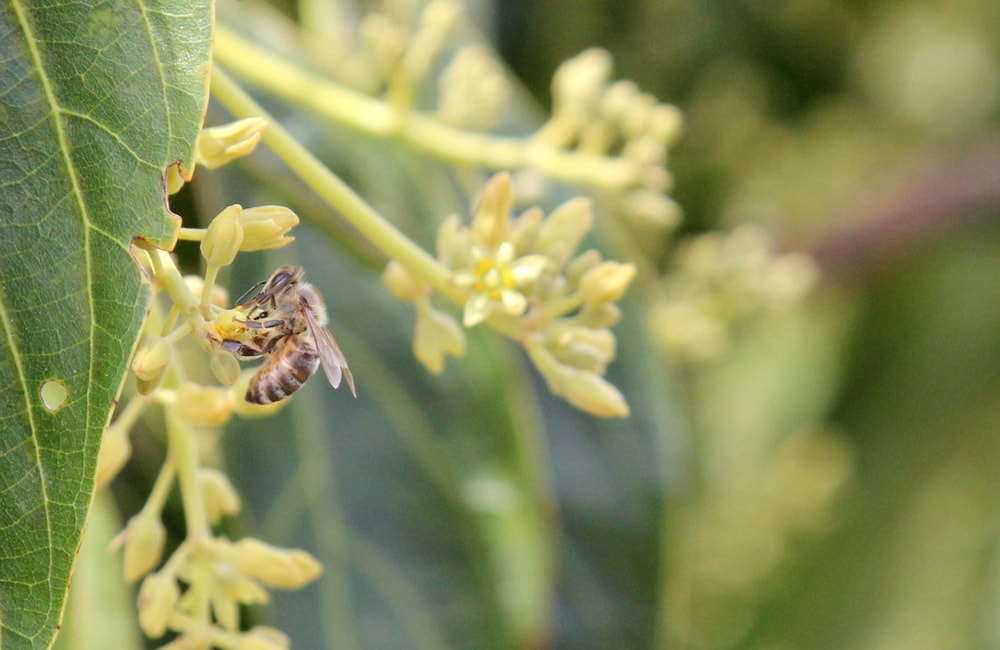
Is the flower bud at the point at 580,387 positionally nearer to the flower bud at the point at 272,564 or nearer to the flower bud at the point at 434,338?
the flower bud at the point at 434,338

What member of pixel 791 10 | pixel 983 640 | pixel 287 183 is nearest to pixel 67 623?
pixel 287 183

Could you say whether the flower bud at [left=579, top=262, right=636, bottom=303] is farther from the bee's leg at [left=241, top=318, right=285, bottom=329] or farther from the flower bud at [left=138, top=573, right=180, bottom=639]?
the flower bud at [left=138, top=573, right=180, bottom=639]

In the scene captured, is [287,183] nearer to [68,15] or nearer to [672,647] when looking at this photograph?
[68,15]

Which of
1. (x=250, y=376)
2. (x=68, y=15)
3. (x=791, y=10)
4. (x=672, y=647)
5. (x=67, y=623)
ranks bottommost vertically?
(x=67, y=623)

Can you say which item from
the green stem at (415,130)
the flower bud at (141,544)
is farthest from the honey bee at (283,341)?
the green stem at (415,130)

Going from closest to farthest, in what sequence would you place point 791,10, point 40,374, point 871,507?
point 40,374 → point 791,10 → point 871,507

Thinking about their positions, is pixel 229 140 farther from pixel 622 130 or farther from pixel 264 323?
pixel 622 130

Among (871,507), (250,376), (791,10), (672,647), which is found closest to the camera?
(250,376)
